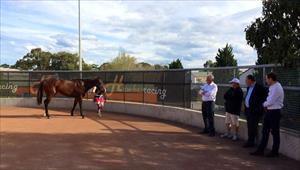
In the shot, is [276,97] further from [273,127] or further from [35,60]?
[35,60]

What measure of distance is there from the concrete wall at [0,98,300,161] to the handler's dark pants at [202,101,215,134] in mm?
403

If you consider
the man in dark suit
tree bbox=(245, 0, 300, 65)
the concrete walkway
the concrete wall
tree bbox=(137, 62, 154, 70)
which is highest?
tree bbox=(137, 62, 154, 70)

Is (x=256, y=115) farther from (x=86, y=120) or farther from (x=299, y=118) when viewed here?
(x=86, y=120)

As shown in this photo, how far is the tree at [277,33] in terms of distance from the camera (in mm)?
9531

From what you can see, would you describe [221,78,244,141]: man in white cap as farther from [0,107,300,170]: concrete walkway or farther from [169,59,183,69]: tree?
[169,59,183,69]: tree

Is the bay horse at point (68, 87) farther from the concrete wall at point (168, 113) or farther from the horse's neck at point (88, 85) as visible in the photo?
the concrete wall at point (168, 113)

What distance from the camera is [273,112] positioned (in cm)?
1051

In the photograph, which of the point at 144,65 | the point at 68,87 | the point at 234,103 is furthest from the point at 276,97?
the point at 144,65

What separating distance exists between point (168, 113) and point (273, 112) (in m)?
8.88

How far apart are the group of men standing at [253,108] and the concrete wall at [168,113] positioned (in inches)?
11.4

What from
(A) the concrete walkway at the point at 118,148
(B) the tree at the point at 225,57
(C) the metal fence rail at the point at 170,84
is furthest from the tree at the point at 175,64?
(A) the concrete walkway at the point at 118,148

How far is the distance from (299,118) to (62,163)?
523 centimetres

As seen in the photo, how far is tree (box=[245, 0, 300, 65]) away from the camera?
9531 millimetres

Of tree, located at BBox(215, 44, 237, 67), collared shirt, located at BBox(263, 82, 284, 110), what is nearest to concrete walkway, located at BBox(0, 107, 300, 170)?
collared shirt, located at BBox(263, 82, 284, 110)
